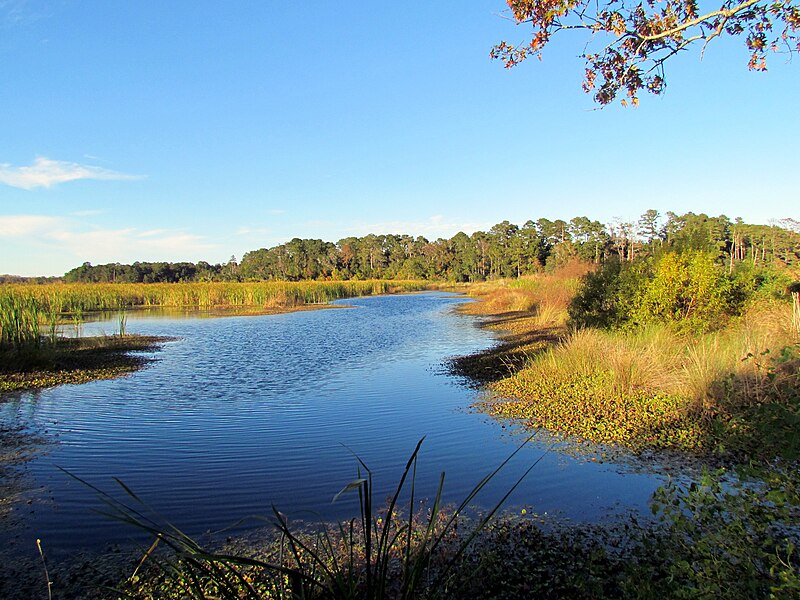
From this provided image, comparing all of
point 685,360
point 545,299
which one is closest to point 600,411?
point 685,360

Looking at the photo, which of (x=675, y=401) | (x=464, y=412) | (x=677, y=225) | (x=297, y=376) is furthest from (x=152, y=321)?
(x=677, y=225)

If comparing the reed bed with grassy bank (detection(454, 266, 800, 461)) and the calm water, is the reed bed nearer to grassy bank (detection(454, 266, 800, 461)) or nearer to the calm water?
the calm water

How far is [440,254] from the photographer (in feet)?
351

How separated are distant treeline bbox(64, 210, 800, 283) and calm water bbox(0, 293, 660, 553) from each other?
4974cm

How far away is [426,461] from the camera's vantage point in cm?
723

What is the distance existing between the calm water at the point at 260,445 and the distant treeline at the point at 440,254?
163 feet

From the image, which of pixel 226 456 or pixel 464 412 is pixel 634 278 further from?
pixel 226 456

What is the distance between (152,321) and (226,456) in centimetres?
2629

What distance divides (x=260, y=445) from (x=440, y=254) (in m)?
99.9

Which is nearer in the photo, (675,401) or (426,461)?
(426,461)

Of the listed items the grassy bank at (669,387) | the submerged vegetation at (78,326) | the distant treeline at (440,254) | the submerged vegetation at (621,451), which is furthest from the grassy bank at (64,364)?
the distant treeline at (440,254)

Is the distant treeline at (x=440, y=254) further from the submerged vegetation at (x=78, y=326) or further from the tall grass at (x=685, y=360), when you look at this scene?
the tall grass at (x=685, y=360)

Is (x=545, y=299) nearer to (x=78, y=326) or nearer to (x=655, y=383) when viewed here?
(x=655, y=383)

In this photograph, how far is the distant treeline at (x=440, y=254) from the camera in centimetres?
6838
